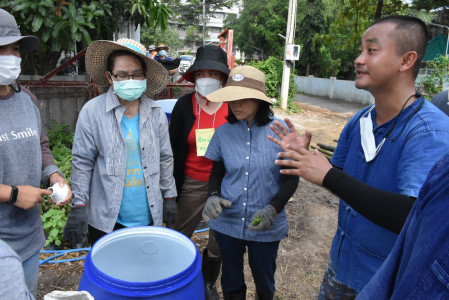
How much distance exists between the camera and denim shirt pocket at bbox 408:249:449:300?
594 millimetres

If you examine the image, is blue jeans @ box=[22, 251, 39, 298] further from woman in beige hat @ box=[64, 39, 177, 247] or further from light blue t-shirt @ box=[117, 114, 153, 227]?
light blue t-shirt @ box=[117, 114, 153, 227]

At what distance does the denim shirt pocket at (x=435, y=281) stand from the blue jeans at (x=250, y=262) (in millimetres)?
1356

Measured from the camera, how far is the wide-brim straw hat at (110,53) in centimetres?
202

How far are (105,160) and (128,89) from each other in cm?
45

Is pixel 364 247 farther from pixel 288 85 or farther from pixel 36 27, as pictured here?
pixel 288 85

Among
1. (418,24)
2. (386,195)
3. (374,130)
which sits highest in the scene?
(418,24)

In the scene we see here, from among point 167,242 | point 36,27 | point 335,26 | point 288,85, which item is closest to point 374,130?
point 167,242

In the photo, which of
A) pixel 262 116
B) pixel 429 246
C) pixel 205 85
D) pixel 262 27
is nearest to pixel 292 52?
pixel 205 85

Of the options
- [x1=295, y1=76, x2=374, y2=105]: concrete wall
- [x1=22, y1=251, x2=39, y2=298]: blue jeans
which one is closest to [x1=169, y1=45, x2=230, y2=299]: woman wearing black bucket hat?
[x1=22, y1=251, x2=39, y2=298]: blue jeans

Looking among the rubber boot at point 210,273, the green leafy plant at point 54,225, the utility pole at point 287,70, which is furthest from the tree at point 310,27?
the rubber boot at point 210,273

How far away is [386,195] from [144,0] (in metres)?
4.16

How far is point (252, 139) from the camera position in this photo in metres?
1.98

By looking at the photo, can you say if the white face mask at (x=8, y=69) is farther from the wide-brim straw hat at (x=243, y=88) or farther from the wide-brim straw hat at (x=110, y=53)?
the wide-brim straw hat at (x=243, y=88)

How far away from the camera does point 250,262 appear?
80.7 inches
